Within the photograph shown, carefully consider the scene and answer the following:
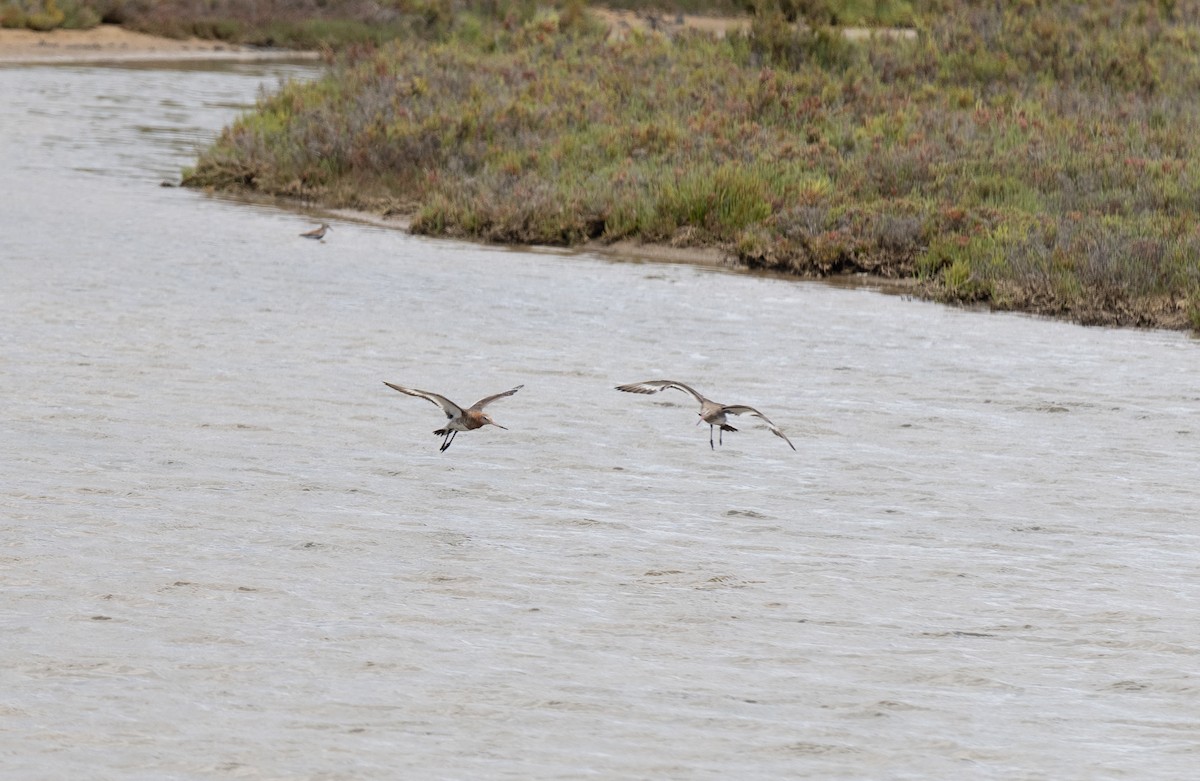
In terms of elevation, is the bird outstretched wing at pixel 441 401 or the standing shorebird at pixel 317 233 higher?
the bird outstretched wing at pixel 441 401

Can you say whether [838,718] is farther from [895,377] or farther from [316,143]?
[316,143]

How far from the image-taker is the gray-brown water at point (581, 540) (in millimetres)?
5602

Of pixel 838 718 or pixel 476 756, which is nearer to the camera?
pixel 476 756

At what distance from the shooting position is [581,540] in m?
7.79

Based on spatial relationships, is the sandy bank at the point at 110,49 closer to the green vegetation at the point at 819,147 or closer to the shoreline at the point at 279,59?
the shoreline at the point at 279,59

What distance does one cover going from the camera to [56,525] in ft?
25.4

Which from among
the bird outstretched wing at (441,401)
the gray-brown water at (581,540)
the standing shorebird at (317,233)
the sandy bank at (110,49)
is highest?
the bird outstretched wing at (441,401)

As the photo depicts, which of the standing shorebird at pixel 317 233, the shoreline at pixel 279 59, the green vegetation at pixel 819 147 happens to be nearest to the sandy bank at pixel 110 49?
the shoreline at pixel 279 59

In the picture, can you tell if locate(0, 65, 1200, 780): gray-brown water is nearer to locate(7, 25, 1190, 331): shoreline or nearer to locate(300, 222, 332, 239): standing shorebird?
locate(7, 25, 1190, 331): shoreline

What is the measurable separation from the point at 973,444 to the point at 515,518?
9.73ft

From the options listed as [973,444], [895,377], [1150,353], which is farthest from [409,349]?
[1150,353]

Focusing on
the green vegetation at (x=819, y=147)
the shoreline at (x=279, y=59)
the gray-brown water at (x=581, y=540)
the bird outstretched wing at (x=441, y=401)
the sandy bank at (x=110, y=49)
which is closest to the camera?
the gray-brown water at (x=581, y=540)

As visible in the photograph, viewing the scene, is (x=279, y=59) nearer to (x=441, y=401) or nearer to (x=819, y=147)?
(x=819, y=147)

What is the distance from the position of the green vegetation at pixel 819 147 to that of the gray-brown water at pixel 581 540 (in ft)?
4.56
